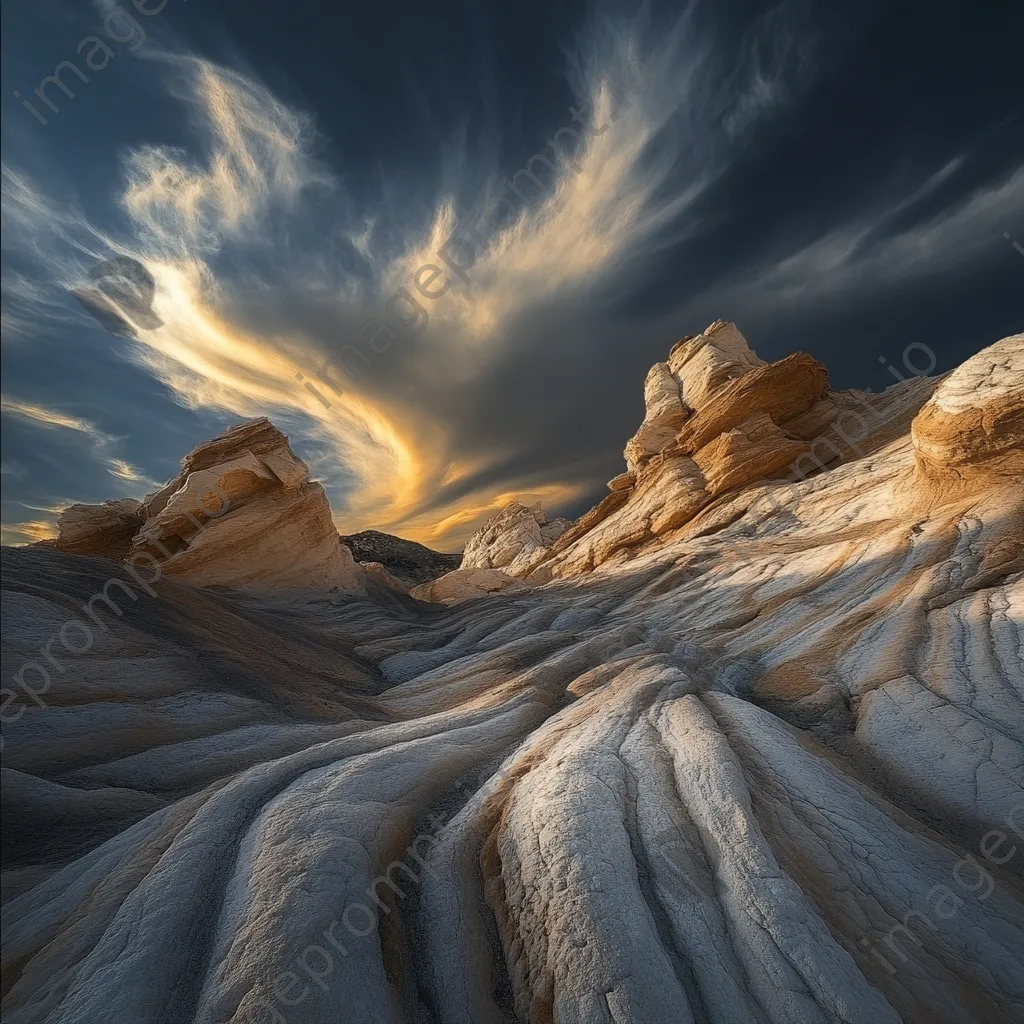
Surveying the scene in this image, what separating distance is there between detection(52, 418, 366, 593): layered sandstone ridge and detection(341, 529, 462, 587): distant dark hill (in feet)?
122

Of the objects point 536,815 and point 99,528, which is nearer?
point 536,815

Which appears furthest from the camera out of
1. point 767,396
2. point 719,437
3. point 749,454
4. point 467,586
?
point 467,586

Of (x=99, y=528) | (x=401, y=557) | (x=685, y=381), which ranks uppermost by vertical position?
(x=401, y=557)

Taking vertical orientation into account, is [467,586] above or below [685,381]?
below

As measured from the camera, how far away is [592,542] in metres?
32.4

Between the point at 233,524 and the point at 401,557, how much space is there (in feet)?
160

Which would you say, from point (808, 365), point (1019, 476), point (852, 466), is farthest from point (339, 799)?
point (808, 365)

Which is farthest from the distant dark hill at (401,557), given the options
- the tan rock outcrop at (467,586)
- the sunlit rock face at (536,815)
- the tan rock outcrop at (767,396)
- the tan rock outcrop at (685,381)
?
the sunlit rock face at (536,815)

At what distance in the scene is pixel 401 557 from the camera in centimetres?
7056

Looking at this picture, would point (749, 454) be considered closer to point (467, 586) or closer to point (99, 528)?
point (467, 586)

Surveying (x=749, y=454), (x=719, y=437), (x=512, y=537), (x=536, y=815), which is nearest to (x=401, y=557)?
(x=512, y=537)

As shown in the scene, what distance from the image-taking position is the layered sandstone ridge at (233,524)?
2173 centimetres

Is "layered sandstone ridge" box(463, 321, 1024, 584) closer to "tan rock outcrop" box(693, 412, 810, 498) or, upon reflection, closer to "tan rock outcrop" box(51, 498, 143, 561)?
"tan rock outcrop" box(693, 412, 810, 498)

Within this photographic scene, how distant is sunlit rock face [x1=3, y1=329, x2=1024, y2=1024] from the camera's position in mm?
3596
